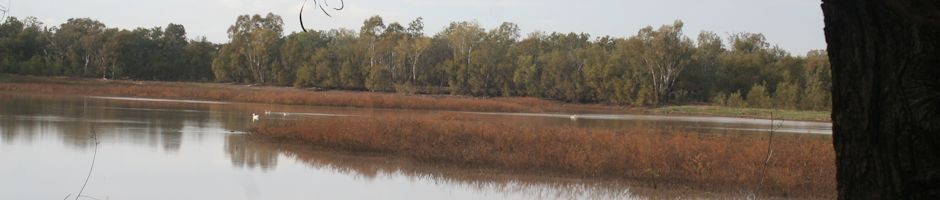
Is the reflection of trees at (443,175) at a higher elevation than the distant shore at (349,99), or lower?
lower

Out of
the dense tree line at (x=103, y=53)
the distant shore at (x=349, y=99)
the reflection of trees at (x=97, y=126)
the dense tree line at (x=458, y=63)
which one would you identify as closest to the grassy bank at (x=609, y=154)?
the reflection of trees at (x=97, y=126)

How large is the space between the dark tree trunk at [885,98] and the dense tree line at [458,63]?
6699cm

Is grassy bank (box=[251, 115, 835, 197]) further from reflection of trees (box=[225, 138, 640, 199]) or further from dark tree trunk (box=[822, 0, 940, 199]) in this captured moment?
dark tree trunk (box=[822, 0, 940, 199])

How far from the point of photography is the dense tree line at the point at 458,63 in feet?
254

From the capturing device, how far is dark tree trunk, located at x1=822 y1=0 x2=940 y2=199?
2.51m

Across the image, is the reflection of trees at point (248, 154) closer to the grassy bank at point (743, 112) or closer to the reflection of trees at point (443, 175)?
the reflection of trees at point (443, 175)

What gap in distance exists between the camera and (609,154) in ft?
61.2

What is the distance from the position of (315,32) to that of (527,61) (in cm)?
4707

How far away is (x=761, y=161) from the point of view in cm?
1741

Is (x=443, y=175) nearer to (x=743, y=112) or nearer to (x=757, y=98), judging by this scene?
(x=743, y=112)

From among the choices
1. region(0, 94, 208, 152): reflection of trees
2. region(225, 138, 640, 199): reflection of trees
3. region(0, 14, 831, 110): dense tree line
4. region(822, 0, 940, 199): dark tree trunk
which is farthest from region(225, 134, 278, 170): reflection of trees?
region(0, 14, 831, 110): dense tree line

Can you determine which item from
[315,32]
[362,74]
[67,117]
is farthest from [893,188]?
[315,32]

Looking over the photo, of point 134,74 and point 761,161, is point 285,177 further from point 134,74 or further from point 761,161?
point 134,74

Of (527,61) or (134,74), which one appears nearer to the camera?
(527,61)
